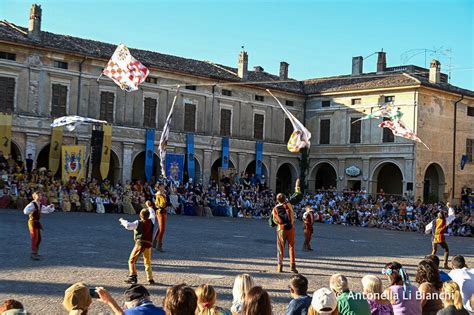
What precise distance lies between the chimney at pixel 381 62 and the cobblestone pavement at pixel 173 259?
2607cm

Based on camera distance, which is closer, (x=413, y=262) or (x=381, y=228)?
(x=413, y=262)

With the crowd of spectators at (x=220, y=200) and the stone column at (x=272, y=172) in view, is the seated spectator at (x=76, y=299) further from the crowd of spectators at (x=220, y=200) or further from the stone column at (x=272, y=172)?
the stone column at (x=272, y=172)

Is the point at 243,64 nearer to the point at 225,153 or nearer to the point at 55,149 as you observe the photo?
the point at 225,153

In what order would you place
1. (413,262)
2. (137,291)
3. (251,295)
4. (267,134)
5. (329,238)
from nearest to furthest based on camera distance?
(251,295)
(137,291)
(413,262)
(329,238)
(267,134)

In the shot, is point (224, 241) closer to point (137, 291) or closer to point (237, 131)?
point (137, 291)

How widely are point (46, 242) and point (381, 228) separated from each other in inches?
902

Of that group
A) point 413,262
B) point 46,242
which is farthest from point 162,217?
point 413,262

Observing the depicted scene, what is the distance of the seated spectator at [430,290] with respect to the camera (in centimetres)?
759

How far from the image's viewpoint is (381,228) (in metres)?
36.1

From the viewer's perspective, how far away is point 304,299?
6984mm

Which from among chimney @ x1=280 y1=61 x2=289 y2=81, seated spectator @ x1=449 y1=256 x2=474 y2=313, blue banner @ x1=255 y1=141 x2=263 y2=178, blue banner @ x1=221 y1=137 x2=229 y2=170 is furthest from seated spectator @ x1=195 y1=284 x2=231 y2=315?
chimney @ x1=280 y1=61 x2=289 y2=81

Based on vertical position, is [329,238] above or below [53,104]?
below

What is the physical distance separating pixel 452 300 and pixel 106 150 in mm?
31445

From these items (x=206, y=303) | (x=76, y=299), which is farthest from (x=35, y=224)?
(x=76, y=299)
